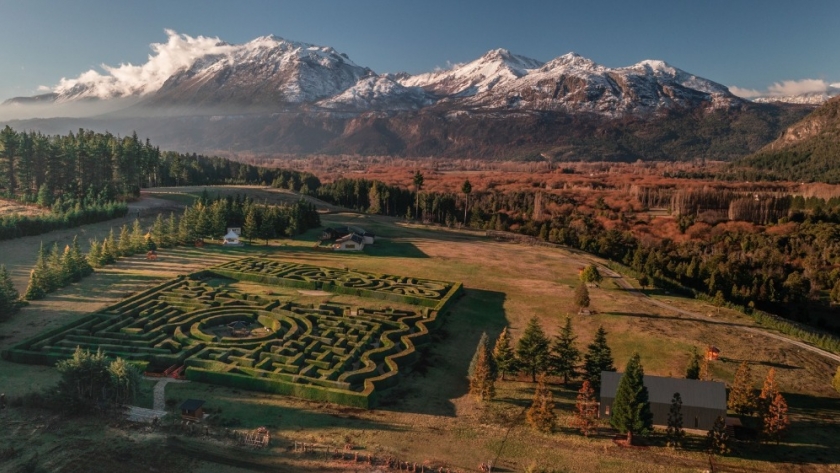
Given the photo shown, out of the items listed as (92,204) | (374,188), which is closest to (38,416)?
(92,204)

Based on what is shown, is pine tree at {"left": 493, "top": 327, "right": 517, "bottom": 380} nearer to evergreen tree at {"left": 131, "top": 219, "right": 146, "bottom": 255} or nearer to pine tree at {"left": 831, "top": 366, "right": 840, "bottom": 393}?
pine tree at {"left": 831, "top": 366, "right": 840, "bottom": 393}

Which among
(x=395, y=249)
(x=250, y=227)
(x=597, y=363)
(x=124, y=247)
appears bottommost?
(x=597, y=363)

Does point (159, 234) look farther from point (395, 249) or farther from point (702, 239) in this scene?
point (702, 239)

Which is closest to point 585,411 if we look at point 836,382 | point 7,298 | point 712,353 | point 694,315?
point 712,353

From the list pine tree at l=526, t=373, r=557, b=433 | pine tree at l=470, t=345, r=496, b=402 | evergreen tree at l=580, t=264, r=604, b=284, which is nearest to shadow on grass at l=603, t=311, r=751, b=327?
evergreen tree at l=580, t=264, r=604, b=284

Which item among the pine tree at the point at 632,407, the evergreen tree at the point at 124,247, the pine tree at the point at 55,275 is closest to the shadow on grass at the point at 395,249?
the evergreen tree at the point at 124,247

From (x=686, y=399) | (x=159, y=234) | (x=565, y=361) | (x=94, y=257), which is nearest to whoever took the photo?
(x=686, y=399)
